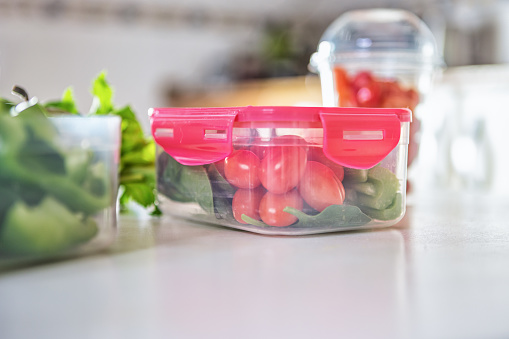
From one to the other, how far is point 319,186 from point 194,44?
280 centimetres

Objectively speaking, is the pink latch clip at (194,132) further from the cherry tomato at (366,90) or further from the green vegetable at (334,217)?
the cherry tomato at (366,90)

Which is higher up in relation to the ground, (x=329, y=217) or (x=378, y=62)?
(x=378, y=62)

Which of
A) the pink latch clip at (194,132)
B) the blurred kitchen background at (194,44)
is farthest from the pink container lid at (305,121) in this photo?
the blurred kitchen background at (194,44)

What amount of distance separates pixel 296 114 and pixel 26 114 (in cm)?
22

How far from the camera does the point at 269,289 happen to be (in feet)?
1.19

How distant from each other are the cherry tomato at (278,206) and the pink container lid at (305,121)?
0.17 feet

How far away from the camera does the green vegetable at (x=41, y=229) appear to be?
388 mm

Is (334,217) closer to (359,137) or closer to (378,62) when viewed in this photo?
(359,137)

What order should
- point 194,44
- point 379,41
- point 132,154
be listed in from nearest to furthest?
point 132,154
point 379,41
point 194,44

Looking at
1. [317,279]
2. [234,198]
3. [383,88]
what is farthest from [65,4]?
[317,279]

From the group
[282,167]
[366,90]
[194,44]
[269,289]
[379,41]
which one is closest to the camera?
[269,289]

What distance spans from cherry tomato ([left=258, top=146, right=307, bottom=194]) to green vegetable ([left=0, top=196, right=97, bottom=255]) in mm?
167

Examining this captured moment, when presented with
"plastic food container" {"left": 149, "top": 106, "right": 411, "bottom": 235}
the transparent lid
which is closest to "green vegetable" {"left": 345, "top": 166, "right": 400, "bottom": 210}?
"plastic food container" {"left": 149, "top": 106, "right": 411, "bottom": 235}

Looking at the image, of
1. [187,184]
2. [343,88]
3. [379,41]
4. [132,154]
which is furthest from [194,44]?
[187,184]
